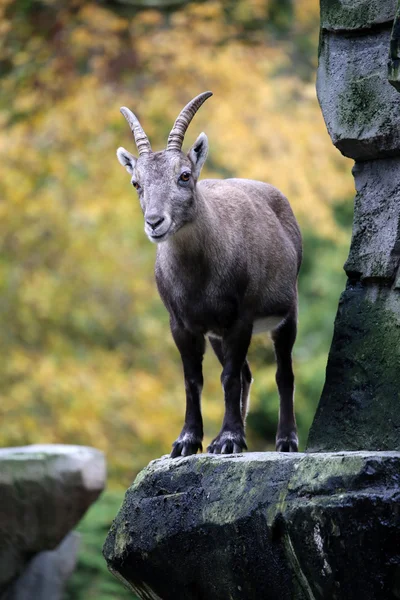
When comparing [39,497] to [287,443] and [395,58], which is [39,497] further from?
[395,58]

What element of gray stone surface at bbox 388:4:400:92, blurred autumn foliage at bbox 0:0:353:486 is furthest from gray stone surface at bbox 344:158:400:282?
blurred autumn foliage at bbox 0:0:353:486

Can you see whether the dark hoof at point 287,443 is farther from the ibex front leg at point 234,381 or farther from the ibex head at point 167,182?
the ibex head at point 167,182

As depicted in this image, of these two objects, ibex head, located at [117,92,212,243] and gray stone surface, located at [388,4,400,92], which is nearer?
gray stone surface, located at [388,4,400,92]

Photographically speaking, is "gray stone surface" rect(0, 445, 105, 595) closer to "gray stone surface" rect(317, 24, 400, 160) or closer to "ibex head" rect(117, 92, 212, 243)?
"ibex head" rect(117, 92, 212, 243)

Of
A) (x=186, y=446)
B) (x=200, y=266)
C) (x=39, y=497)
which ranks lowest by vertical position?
(x=39, y=497)

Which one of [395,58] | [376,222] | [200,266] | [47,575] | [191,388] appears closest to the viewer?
[395,58]

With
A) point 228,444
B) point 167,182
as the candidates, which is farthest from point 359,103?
point 228,444

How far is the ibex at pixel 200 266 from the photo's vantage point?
4.95m

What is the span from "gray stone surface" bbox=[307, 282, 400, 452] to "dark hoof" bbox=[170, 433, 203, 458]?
564 millimetres

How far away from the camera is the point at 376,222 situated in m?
4.92

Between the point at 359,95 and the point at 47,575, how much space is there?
5.99 metres

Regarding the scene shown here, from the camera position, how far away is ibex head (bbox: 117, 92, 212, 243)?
4785 millimetres

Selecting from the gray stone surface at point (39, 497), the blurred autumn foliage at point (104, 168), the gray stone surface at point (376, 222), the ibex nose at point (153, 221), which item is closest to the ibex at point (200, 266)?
the ibex nose at point (153, 221)

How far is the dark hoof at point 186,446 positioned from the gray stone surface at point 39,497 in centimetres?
388
